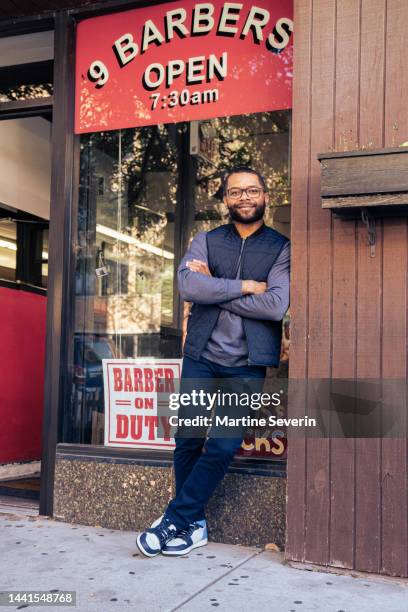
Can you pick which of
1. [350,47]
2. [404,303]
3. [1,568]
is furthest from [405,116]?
[1,568]

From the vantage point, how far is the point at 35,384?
21.7 ft

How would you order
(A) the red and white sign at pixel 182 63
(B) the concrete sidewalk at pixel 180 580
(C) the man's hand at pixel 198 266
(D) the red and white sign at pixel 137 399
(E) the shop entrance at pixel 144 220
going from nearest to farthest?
(B) the concrete sidewalk at pixel 180 580 → (C) the man's hand at pixel 198 266 → (A) the red and white sign at pixel 182 63 → (D) the red and white sign at pixel 137 399 → (E) the shop entrance at pixel 144 220

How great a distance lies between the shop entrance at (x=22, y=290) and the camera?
20.3 ft

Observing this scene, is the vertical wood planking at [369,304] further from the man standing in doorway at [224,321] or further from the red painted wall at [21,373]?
the red painted wall at [21,373]

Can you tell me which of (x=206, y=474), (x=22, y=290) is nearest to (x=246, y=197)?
(x=206, y=474)

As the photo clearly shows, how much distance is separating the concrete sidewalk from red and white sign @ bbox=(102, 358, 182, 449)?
677 mm

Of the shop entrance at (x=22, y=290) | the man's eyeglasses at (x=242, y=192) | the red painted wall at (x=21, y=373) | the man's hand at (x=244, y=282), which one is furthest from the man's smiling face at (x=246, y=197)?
the red painted wall at (x=21, y=373)

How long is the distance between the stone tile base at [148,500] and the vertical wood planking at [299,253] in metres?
0.35

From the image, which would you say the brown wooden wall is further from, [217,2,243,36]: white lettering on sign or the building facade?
[217,2,243,36]: white lettering on sign

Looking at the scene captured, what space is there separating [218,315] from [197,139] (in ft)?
7.32

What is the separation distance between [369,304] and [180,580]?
1.56m

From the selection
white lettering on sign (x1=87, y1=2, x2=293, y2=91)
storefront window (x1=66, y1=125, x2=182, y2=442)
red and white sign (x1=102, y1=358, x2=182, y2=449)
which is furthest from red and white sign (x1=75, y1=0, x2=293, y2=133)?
red and white sign (x1=102, y1=358, x2=182, y2=449)

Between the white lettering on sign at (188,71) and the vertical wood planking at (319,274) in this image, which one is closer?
the vertical wood planking at (319,274)

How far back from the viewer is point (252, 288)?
3.75 metres
